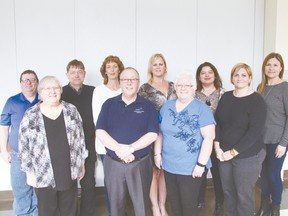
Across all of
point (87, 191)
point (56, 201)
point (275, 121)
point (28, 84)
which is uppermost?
point (28, 84)

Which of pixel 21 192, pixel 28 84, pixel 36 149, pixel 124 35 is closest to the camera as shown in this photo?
pixel 36 149

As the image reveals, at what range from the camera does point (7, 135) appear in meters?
2.65

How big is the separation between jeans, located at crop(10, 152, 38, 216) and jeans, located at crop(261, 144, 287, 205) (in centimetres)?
238

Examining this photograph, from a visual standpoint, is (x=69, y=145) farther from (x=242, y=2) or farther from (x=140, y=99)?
(x=242, y=2)

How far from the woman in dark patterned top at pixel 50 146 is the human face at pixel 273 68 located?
6.20 ft

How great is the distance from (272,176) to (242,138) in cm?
77

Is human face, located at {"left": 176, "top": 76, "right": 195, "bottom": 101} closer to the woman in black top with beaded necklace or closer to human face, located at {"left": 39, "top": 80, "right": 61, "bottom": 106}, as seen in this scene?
the woman in black top with beaded necklace

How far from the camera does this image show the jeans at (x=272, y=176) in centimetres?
269

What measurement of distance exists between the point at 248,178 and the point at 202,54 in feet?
6.20

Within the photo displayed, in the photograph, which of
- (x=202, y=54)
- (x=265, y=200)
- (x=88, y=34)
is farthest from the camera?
(x=202, y=54)

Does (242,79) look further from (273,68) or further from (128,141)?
(128,141)

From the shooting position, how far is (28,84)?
8.21 feet

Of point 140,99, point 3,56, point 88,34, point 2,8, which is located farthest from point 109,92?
point 2,8

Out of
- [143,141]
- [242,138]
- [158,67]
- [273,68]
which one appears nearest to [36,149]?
[143,141]
